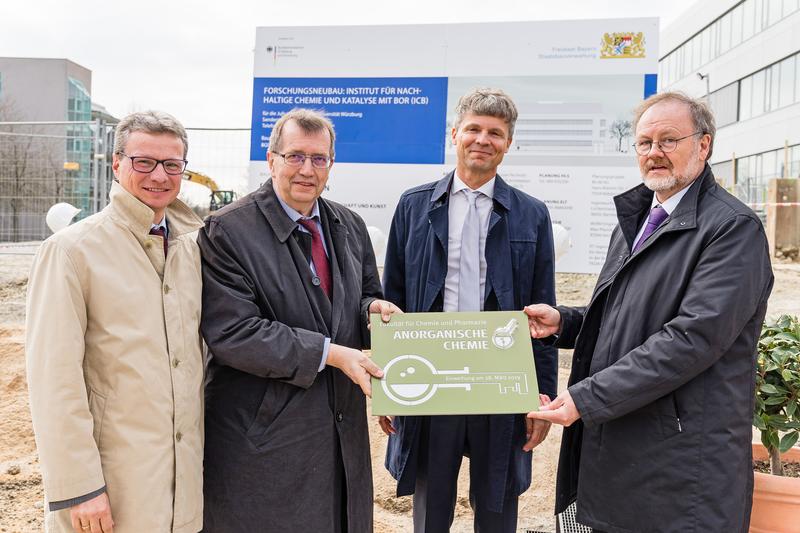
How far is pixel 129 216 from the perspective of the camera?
7.02 ft

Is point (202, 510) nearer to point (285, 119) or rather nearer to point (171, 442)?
point (171, 442)

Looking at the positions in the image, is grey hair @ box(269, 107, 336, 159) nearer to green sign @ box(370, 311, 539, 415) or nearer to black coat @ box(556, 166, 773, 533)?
green sign @ box(370, 311, 539, 415)

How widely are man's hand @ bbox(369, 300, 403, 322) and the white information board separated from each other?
351 centimetres

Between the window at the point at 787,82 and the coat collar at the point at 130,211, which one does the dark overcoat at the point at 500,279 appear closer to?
the coat collar at the point at 130,211

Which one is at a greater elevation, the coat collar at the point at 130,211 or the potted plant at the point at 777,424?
the coat collar at the point at 130,211

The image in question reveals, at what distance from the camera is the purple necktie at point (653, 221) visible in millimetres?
2434

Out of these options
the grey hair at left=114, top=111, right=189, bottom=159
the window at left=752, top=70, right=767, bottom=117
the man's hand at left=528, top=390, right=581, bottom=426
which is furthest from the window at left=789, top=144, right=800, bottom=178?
the grey hair at left=114, top=111, right=189, bottom=159

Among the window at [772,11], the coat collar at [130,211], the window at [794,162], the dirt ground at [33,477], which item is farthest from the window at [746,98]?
the coat collar at [130,211]

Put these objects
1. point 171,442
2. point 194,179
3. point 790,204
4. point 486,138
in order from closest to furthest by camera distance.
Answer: point 171,442 < point 486,138 < point 194,179 < point 790,204

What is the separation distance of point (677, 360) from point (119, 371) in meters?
1.83

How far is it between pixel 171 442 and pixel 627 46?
16.5ft

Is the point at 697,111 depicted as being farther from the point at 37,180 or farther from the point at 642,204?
the point at 37,180

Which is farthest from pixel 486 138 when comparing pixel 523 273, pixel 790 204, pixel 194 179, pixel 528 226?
pixel 790 204

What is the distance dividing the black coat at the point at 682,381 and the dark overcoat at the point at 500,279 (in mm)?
451
